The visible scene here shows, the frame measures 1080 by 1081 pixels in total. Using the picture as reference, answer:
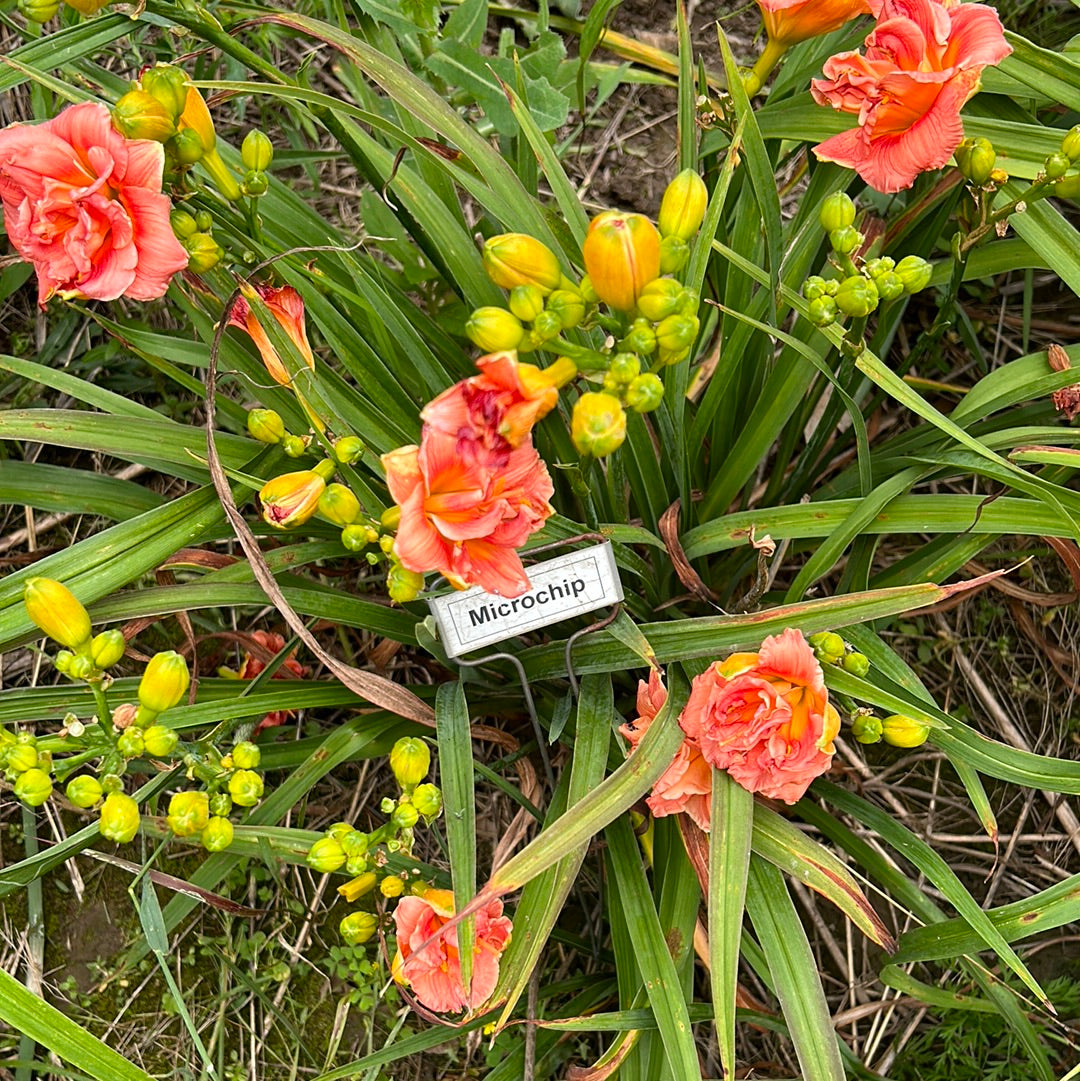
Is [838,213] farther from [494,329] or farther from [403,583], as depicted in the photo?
[403,583]

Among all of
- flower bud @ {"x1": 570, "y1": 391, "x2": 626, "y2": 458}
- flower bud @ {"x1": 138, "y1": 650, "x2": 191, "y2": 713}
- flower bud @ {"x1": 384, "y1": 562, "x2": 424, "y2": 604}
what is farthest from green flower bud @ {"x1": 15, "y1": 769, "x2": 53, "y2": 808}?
flower bud @ {"x1": 570, "y1": 391, "x2": 626, "y2": 458}

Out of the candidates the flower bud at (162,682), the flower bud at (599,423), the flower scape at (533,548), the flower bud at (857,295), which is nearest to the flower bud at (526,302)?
the flower scape at (533,548)

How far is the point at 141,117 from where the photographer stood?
94 cm

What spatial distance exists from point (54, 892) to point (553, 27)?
186cm

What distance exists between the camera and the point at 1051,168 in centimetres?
107

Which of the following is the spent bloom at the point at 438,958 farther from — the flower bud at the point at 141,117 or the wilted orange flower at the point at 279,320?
the flower bud at the point at 141,117

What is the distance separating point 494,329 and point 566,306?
2.8 inches

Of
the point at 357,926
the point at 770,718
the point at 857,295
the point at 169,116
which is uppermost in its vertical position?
the point at 169,116

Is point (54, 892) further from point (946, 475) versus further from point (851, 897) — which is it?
point (946, 475)

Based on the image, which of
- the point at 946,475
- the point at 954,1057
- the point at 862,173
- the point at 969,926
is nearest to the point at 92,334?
the point at 862,173

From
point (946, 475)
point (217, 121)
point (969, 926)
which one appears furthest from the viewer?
point (217, 121)

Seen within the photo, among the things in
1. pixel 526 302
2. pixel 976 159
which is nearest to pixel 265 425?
pixel 526 302

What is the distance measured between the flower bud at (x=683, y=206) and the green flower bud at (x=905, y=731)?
0.57 meters

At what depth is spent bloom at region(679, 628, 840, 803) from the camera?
1.00 metres
